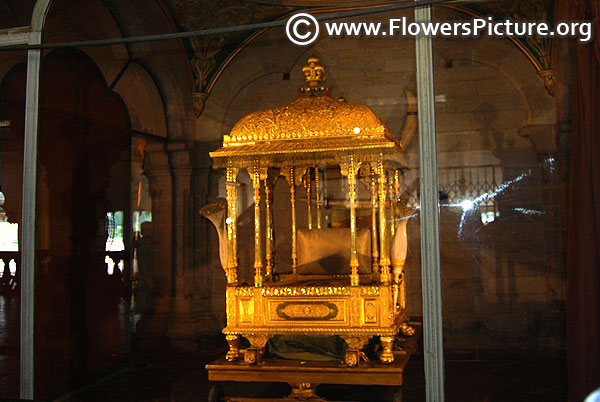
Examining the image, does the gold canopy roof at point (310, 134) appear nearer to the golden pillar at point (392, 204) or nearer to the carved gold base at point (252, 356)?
the golden pillar at point (392, 204)

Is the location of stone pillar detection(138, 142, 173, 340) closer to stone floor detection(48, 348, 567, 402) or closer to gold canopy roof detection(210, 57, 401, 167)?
stone floor detection(48, 348, 567, 402)

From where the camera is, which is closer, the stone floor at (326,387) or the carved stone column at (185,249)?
the stone floor at (326,387)

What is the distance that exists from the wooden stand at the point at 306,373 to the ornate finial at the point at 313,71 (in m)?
2.49

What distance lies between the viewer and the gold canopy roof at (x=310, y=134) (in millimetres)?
5094

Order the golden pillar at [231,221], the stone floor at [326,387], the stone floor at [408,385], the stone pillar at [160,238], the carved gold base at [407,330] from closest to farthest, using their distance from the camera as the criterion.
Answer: the stone floor at [326,387]
the golden pillar at [231,221]
the stone floor at [408,385]
the carved gold base at [407,330]
the stone pillar at [160,238]

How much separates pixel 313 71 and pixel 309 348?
2.45m

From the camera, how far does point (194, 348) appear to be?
768 centimetres

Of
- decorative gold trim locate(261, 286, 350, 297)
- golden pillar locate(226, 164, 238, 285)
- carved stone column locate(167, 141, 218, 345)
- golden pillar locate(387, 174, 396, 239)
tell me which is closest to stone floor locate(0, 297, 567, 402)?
carved stone column locate(167, 141, 218, 345)

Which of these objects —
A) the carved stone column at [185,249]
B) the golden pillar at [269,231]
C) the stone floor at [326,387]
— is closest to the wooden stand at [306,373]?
the stone floor at [326,387]

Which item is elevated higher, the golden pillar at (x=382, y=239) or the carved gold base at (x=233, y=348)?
the golden pillar at (x=382, y=239)

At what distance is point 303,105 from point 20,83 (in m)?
2.48

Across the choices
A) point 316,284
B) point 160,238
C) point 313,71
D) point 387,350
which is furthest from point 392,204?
point 160,238

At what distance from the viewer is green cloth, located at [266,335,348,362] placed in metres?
5.11

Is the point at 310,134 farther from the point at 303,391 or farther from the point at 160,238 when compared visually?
the point at 160,238
